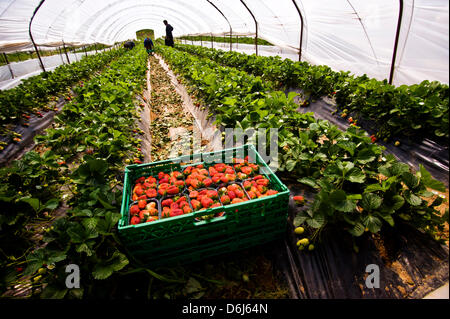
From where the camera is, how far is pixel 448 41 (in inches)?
120

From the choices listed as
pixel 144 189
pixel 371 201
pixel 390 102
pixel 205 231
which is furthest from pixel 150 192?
pixel 390 102

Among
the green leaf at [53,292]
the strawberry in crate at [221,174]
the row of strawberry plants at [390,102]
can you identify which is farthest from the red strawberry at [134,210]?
the row of strawberry plants at [390,102]

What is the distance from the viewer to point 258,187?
86.5 inches

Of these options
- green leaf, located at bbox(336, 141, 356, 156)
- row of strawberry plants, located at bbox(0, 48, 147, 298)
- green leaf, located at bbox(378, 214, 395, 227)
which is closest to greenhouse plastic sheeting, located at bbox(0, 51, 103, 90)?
row of strawberry plants, located at bbox(0, 48, 147, 298)

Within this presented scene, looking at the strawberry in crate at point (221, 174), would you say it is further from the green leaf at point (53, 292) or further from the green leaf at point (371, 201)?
the green leaf at point (53, 292)

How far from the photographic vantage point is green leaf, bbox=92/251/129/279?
149 cm

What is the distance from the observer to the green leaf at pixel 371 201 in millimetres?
1830

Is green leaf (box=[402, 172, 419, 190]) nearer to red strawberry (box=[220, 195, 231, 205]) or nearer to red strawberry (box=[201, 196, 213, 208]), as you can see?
red strawberry (box=[220, 195, 231, 205])

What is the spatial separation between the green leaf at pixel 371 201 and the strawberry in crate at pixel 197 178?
1.39 m

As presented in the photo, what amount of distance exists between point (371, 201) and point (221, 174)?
137cm

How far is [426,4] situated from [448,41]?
89 cm

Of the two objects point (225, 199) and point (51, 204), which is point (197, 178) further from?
point (51, 204)

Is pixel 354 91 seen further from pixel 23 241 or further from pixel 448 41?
pixel 23 241
